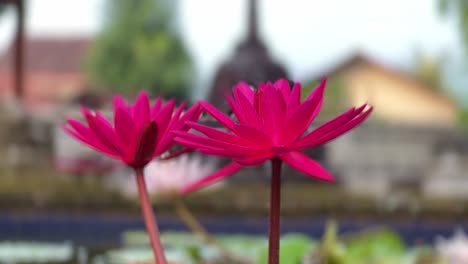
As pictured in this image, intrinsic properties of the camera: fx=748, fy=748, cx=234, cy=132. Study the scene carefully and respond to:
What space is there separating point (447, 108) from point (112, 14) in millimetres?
11555

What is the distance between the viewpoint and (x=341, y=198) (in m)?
5.21

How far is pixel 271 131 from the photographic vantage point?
0.42 meters

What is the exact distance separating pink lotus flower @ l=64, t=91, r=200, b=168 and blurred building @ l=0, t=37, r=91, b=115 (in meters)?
26.8

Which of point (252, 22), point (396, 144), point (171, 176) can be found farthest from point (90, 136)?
point (396, 144)

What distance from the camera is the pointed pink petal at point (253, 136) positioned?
1.33 ft

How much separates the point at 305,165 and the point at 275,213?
5 cm

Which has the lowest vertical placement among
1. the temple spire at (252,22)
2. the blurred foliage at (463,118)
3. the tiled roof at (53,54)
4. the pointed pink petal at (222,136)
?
the pointed pink petal at (222,136)

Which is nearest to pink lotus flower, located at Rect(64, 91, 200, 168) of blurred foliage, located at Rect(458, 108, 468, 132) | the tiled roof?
blurred foliage, located at Rect(458, 108, 468, 132)

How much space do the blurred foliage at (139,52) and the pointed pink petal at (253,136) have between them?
23618 millimetres

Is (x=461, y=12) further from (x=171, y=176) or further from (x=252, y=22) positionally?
(x=171, y=176)

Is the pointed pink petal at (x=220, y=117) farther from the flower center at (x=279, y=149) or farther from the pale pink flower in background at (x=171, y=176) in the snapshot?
the pale pink flower in background at (x=171, y=176)

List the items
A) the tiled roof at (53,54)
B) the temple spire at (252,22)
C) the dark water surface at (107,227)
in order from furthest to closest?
the tiled roof at (53,54) → the temple spire at (252,22) → the dark water surface at (107,227)

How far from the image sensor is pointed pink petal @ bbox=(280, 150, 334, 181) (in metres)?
0.39

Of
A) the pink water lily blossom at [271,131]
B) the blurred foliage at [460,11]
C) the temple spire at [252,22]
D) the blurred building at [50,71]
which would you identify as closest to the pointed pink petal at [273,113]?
the pink water lily blossom at [271,131]
